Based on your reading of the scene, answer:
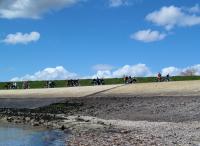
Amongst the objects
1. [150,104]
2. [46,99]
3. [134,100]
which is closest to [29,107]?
[46,99]

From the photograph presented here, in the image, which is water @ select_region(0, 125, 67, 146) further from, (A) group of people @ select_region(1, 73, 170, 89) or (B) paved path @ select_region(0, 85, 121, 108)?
(A) group of people @ select_region(1, 73, 170, 89)

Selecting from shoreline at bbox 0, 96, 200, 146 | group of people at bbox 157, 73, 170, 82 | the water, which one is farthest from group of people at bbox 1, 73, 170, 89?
the water

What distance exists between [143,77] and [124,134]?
73.6 metres

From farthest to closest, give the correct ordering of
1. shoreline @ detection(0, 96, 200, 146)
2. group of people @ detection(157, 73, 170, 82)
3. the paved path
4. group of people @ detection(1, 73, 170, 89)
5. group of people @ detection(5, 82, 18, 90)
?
group of people @ detection(5, 82, 18, 90) → group of people @ detection(1, 73, 170, 89) → group of people @ detection(157, 73, 170, 82) → the paved path → shoreline @ detection(0, 96, 200, 146)

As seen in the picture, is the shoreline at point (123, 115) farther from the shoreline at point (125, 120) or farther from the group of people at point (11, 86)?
the group of people at point (11, 86)

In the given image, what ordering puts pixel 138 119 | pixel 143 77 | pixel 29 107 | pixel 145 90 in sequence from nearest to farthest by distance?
pixel 138 119
pixel 29 107
pixel 145 90
pixel 143 77

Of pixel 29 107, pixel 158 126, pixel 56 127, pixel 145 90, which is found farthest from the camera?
pixel 145 90

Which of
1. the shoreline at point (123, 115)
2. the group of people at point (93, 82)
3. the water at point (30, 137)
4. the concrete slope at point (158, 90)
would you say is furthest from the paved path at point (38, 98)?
the water at point (30, 137)

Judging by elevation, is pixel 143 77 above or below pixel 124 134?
above

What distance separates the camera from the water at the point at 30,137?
84.2 ft

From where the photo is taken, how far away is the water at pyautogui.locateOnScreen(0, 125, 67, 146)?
2566 centimetres

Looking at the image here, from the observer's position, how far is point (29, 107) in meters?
55.1

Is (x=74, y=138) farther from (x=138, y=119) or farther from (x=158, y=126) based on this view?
(x=138, y=119)

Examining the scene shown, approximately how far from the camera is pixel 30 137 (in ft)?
93.5
